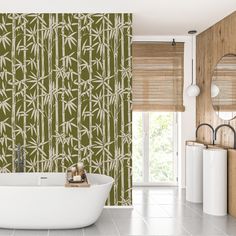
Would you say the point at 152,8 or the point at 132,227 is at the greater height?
the point at 152,8

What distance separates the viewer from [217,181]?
15.5 ft

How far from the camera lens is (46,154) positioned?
4.99 metres

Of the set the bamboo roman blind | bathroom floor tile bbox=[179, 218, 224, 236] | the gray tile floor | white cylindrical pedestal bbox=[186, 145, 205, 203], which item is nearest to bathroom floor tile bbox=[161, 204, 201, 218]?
the gray tile floor

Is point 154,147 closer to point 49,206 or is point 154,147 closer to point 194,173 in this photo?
point 194,173

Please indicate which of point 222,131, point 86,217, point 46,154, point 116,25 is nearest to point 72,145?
point 46,154

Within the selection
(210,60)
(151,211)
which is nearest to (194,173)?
(151,211)

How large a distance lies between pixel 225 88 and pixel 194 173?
3.94 ft

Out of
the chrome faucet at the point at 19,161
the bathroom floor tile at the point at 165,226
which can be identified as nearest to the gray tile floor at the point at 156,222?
the bathroom floor tile at the point at 165,226

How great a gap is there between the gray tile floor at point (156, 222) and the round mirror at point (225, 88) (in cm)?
130

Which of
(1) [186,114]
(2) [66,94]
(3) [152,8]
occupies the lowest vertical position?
(1) [186,114]

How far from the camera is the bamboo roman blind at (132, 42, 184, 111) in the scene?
20.5ft

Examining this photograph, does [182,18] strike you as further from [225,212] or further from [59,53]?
[225,212]

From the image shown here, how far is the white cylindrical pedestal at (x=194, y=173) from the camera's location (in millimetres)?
5305

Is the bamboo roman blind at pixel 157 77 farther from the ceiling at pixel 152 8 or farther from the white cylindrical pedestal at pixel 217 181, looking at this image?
the white cylindrical pedestal at pixel 217 181
